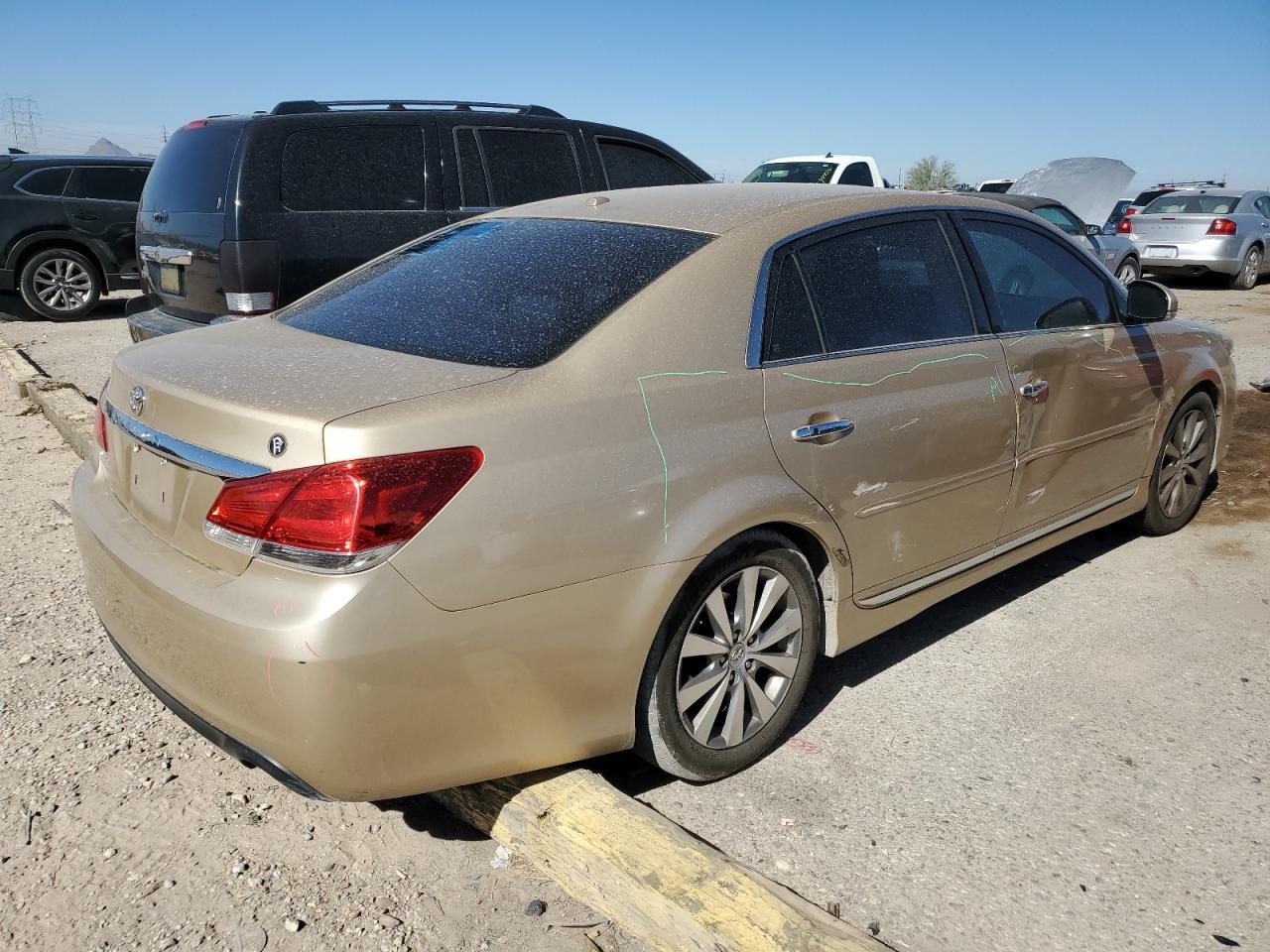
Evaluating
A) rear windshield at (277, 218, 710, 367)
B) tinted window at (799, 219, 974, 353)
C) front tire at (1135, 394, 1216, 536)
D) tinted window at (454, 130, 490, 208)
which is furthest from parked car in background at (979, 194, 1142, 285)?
rear windshield at (277, 218, 710, 367)

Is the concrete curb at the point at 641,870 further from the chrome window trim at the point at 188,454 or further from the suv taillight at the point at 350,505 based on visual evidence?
the chrome window trim at the point at 188,454

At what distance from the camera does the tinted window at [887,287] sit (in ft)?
10.1

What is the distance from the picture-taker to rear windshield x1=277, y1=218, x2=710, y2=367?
8.60 feet

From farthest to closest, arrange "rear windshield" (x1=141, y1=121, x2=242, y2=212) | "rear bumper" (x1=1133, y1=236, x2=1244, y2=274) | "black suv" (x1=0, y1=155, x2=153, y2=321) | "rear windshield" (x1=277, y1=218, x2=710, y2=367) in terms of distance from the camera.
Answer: "rear bumper" (x1=1133, y1=236, x2=1244, y2=274)
"black suv" (x1=0, y1=155, x2=153, y2=321)
"rear windshield" (x1=141, y1=121, x2=242, y2=212)
"rear windshield" (x1=277, y1=218, x2=710, y2=367)

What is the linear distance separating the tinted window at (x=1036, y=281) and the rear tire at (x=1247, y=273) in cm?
1416

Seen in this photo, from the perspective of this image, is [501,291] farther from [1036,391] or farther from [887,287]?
[1036,391]

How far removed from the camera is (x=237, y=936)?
2311 millimetres

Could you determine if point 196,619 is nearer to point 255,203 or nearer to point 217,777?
point 217,777

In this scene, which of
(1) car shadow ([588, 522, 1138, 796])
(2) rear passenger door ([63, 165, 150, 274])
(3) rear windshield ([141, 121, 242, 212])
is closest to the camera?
(1) car shadow ([588, 522, 1138, 796])

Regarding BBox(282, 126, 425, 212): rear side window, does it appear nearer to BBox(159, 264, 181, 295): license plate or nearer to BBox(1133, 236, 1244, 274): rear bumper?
BBox(159, 264, 181, 295): license plate

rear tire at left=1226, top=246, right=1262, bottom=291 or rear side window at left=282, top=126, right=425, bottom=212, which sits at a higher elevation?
rear side window at left=282, top=126, right=425, bottom=212

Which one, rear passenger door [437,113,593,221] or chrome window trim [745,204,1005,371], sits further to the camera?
rear passenger door [437,113,593,221]

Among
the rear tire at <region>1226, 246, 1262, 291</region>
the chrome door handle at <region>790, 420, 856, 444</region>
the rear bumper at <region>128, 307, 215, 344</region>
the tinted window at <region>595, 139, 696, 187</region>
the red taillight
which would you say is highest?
the tinted window at <region>595, 139, 696, 187</region>

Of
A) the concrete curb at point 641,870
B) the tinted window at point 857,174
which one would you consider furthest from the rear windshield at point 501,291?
the tinted window at point 857,174
